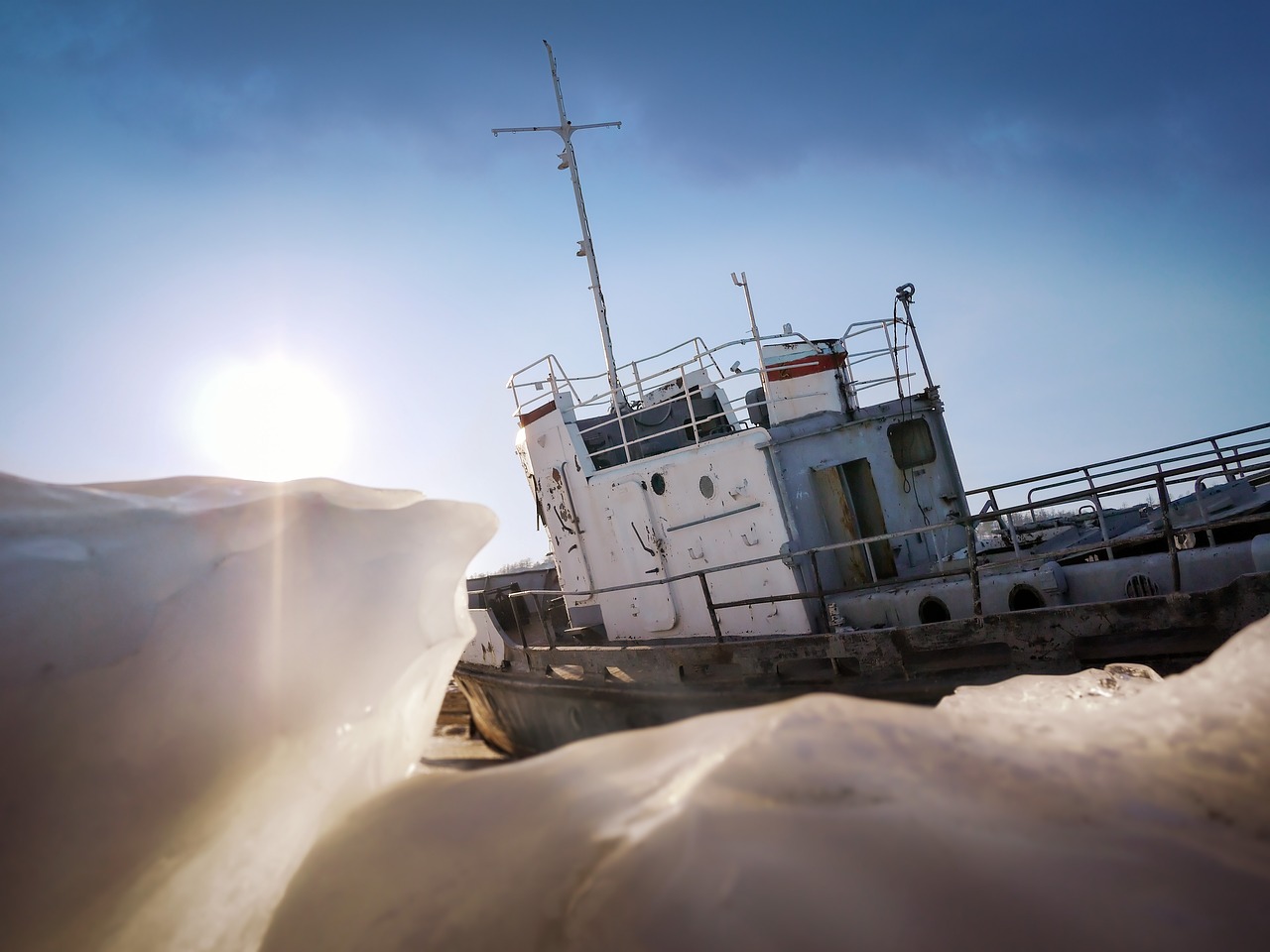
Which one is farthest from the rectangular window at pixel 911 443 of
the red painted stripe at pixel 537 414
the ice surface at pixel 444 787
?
the ice surface at pixel 444 787

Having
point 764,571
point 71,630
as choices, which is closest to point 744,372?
point 764,571

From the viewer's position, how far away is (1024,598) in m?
7.82

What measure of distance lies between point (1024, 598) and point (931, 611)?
90 cm

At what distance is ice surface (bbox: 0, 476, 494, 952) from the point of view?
4.86ft

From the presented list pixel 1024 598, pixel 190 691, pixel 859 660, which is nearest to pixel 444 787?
pixel 190 691

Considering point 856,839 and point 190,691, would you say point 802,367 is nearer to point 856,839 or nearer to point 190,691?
point 190,691

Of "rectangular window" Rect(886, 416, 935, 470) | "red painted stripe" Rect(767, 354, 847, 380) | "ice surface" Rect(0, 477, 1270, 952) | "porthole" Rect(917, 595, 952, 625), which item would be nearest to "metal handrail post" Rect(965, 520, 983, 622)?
"porthole" Rect(917, 595, 952, 625)

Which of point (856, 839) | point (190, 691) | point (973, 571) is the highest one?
point (190, 691)

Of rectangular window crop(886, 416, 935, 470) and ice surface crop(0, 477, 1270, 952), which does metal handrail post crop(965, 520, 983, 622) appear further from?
ice surface crop(0, 477, 1270, 952)

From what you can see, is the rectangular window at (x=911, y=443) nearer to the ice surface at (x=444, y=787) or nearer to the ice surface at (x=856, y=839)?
the ice surface at (x=444, y=787)

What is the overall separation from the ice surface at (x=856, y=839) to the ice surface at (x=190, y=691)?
0.30m

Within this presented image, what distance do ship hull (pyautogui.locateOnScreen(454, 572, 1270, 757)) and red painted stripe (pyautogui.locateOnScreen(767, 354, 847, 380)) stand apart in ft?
12.4

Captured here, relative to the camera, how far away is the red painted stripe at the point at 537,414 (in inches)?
453

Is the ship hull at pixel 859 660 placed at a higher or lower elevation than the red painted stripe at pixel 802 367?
lower
